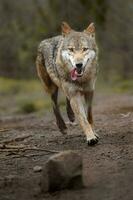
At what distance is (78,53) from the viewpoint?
9.03 m

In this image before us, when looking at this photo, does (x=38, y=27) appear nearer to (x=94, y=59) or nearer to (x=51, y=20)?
(x=51, y=20)

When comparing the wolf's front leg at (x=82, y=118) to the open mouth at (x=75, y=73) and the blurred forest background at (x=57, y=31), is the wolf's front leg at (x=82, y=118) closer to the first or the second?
the open mouth at (x=75, y=73)

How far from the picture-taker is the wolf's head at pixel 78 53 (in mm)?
8930

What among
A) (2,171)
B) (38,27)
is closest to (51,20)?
(38,27)

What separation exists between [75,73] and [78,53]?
305 millimetres

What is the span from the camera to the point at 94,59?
9.34 m

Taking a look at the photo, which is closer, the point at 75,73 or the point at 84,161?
the point at 84,161

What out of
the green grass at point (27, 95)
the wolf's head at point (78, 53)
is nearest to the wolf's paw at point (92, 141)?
the wolf's head at point (78, 53)

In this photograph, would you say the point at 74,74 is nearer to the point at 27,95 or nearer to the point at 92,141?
the point at 92,141

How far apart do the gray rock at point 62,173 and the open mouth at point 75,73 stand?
2522mm

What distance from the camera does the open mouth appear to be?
8.90 metres

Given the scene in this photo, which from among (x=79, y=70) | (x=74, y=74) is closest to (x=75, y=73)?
(x=74, y=74)

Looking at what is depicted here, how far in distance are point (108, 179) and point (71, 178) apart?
1.60ft

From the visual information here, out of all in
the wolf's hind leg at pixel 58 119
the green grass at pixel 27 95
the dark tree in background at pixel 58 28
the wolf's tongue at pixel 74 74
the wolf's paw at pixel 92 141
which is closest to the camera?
the wolf's paw at pixel 92 141
